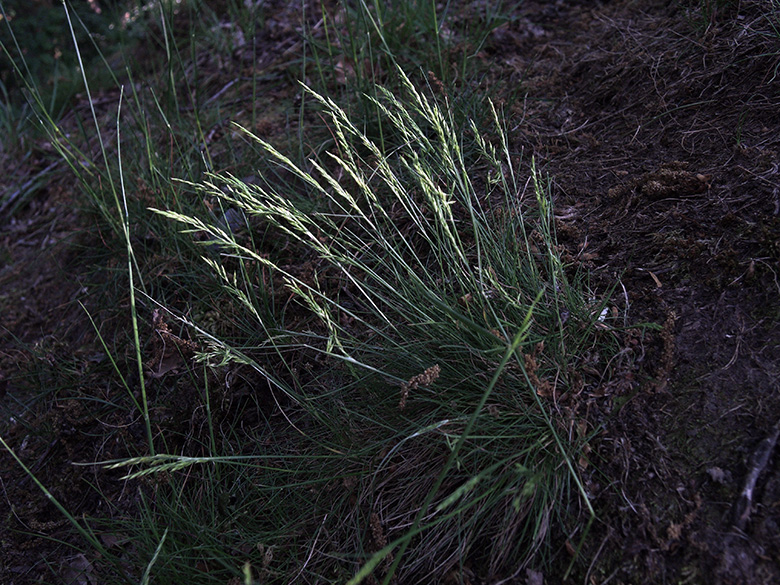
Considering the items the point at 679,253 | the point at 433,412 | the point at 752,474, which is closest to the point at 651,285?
the point at 679,253

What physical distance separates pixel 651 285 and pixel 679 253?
136 mm

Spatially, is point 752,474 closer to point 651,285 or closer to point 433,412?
point 651,285

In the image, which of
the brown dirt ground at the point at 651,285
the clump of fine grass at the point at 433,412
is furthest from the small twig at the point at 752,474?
the clump of fine grass at the point at 433,412

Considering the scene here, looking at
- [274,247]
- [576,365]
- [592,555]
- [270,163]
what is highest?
[270,163]

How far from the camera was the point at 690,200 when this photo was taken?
67.4 inches

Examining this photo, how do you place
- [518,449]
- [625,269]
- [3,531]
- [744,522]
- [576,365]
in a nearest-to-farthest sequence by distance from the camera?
[744,522], [518,449], [576,365], [625,269], [3,531]

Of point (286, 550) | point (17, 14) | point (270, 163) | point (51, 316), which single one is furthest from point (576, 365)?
point (17, 14)

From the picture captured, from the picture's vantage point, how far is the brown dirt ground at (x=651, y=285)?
1.19 metres

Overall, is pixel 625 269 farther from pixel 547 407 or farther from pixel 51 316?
pixel 51 316

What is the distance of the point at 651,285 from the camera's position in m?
1.58

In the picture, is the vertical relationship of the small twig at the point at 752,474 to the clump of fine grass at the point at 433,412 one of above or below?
below

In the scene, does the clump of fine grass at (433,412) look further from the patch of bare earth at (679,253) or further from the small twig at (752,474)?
the small twig at (752,474)

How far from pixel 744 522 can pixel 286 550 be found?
1.10 m

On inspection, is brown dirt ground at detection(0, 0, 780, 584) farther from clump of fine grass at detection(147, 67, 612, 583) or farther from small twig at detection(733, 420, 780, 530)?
clump of fine grass at detection(147, 67, 612, 583)
